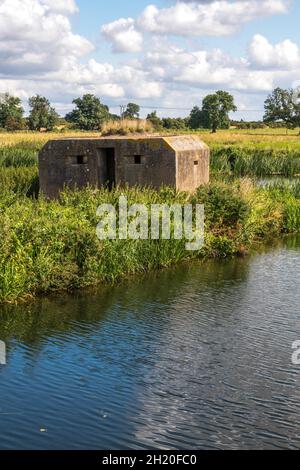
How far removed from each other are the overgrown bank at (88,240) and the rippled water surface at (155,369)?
0.51 meters

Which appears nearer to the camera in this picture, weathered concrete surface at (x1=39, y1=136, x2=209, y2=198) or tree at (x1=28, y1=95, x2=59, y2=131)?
weathered concrete surface at (x1=39, y1=136, x2=209, y2=198)

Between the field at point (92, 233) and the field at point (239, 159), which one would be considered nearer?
the field at point (92, 233)

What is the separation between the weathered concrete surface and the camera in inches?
781

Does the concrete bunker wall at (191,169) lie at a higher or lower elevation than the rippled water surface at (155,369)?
higher

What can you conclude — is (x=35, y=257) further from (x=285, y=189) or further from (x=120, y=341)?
(x=285, y=189)

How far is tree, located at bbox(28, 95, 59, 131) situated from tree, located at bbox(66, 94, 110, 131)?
148 inches

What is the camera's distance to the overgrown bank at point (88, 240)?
43.1 feet

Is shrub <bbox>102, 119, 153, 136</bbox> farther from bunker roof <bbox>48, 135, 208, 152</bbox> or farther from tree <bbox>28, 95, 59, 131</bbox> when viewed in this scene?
tree <bbox>28, 95, 59, 131</bbox>

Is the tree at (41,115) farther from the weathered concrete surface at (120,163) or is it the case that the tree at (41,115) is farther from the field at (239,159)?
the weathered concrete surface at (120,163)

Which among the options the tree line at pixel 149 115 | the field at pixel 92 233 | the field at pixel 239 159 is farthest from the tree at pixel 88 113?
the field at pixel 92 233

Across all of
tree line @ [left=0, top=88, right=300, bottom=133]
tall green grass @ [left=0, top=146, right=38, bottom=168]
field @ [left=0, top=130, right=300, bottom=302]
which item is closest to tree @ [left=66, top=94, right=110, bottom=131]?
tree line @ [left=0, top=88, right=300, bottom=133]

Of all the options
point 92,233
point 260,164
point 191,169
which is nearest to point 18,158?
point 191,169

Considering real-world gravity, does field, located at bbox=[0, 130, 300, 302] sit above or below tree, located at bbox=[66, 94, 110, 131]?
below
